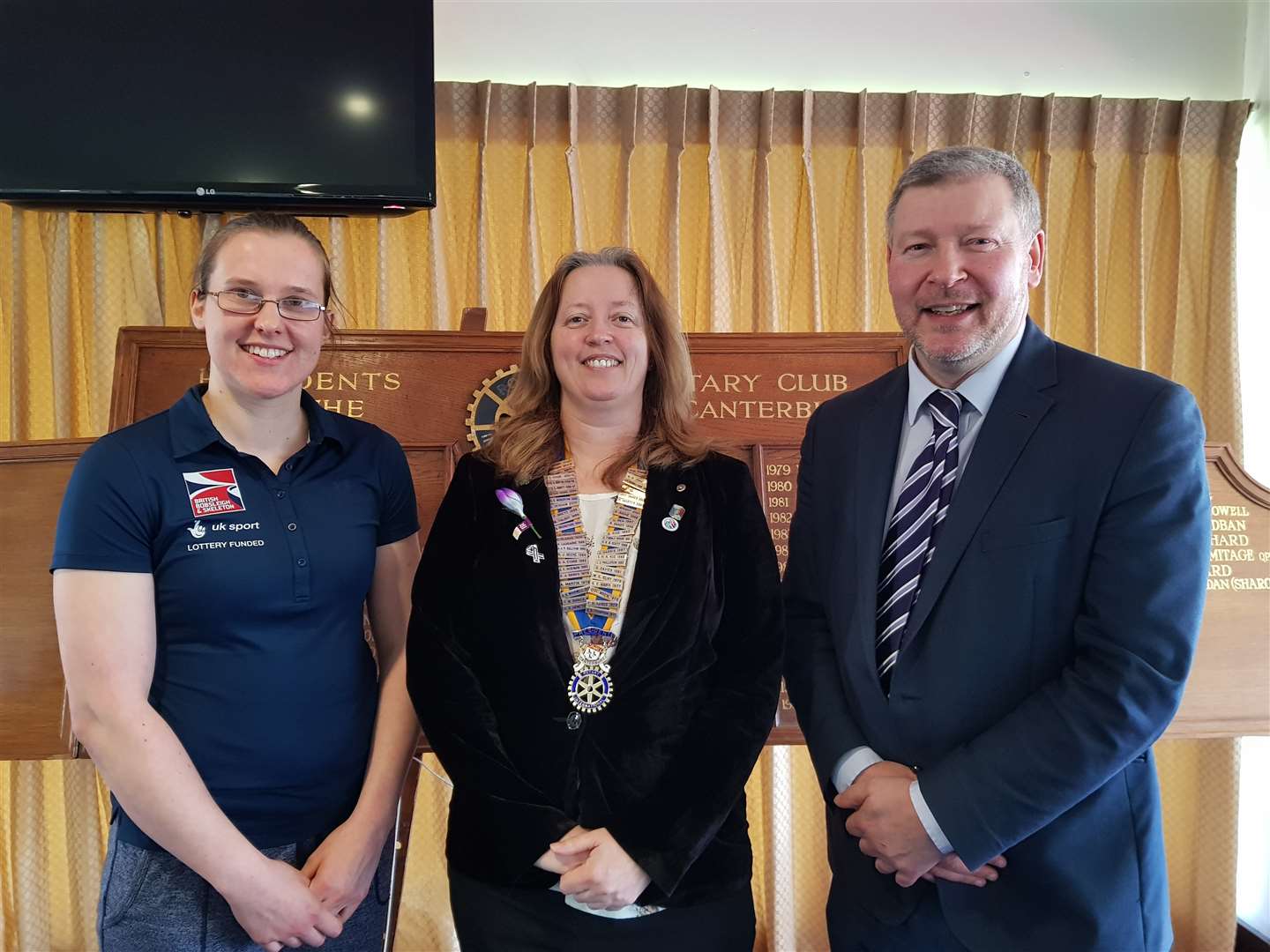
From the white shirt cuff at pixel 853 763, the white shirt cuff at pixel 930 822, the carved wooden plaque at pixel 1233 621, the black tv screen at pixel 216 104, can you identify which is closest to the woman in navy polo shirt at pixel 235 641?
the white shirt cuff at pixel 853 763

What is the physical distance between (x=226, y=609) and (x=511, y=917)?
0.68 metres

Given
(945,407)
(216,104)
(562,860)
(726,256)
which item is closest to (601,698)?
(562,860)

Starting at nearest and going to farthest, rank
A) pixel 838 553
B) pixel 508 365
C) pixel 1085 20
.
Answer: pixel 838 553, pixel 508 365, pixel 1085 20

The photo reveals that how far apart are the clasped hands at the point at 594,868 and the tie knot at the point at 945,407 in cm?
87

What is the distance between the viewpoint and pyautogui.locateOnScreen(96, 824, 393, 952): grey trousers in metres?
1.46

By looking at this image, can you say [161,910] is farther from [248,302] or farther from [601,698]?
[248,302]

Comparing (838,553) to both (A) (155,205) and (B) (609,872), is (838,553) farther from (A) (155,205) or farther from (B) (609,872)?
(A) (155,205)

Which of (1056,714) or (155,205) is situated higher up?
(155,205)

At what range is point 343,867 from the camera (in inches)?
59.5

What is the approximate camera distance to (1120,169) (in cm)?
337

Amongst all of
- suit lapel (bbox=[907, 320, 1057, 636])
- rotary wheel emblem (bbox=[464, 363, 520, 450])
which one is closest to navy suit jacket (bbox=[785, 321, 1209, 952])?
suit lapel (bbox=[907, 320, 1057, 636])

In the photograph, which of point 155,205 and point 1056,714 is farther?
point 155,205

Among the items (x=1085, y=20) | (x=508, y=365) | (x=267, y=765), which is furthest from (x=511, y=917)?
(x=1085, y=20)

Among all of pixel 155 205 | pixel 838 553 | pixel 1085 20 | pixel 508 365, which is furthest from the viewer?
pixel 1085 20
